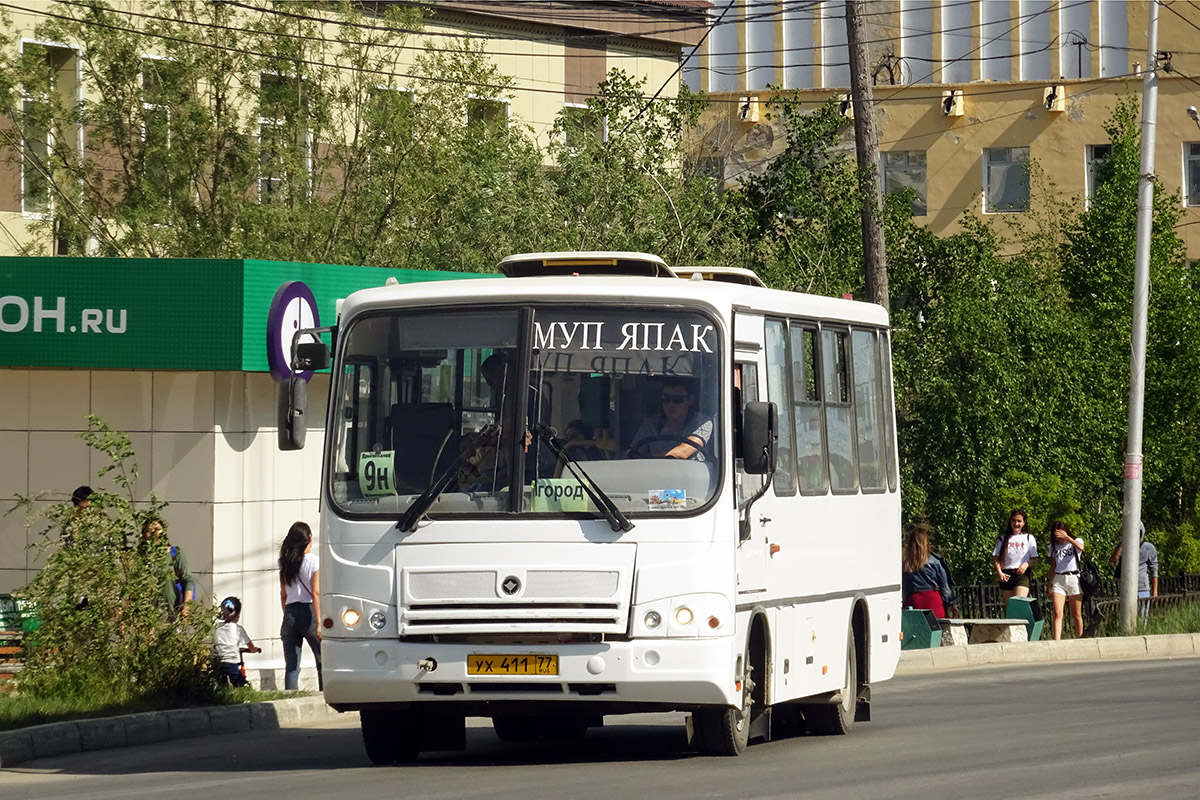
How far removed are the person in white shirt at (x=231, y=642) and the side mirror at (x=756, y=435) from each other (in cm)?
626

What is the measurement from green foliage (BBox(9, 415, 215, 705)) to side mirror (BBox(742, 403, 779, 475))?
5.19 metres

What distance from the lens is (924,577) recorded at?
24.2m

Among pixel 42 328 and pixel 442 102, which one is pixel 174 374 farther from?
pixel 442 102

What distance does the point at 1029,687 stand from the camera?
1927 centimetres

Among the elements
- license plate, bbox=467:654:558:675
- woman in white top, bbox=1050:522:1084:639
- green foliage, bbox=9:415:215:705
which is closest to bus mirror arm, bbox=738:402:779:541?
license plate, bbox=467:654:558:675

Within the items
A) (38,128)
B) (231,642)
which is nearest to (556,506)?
(231,642)

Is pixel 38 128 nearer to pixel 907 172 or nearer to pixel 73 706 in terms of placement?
pixel 73 706

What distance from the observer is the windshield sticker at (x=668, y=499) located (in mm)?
11688

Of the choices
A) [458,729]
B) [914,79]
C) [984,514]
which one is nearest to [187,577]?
[458,729]

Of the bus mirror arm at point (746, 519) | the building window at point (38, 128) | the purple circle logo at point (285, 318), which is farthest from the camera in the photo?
the building window at point (38, 128)

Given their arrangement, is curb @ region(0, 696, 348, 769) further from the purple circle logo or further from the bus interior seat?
the purple circle logo

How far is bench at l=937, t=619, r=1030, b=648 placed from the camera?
23844 mm

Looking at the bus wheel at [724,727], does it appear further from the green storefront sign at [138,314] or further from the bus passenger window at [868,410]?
the green storefront sign at [138,314]

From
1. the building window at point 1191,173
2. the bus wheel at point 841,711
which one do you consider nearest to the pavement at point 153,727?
the bus wheel at point 841,711
